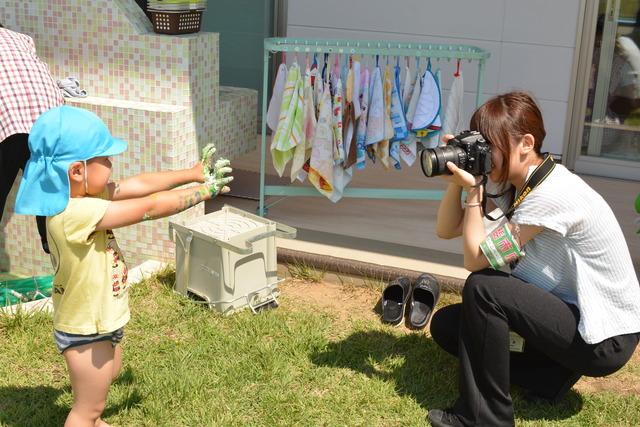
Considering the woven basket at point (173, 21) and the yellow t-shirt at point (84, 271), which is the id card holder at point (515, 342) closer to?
the yellow t-shirt at point (84, 271)

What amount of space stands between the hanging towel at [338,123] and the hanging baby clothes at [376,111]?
13 centimetres

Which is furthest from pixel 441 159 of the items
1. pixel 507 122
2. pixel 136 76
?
pixel 136 76

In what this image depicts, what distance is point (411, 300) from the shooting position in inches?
140

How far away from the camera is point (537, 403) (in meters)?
2.90

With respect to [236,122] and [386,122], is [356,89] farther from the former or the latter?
[236,122]

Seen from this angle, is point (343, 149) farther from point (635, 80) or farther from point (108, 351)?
point (635, 80)

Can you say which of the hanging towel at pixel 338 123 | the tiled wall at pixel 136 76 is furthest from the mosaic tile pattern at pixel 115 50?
the hanging towel at pixel 338 123

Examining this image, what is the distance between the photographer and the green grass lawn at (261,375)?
2.83 meters

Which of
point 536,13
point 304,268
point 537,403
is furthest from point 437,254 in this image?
point 536,13

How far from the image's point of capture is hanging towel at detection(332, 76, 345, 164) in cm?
399

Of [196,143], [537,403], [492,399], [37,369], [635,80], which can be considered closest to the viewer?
[492,399]

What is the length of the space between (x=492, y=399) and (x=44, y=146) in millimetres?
1491

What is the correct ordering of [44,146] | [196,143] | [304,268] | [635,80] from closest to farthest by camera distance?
1. [44,146]
2. [304,268]
3. [196,143]
4. [635,80]

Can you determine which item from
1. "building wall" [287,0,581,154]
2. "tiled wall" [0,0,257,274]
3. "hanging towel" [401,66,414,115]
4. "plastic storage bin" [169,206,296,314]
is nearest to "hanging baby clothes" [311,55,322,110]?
"hanging towel" [401,66,414,115]
